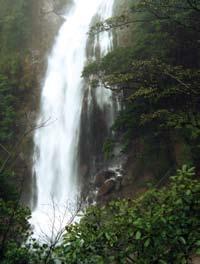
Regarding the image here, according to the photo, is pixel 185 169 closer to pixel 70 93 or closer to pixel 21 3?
pixel 70 93

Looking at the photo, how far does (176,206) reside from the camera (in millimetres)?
3285

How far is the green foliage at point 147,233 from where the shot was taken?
313 centimetres

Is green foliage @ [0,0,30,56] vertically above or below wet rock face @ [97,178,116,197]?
above

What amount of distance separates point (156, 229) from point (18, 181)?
14.5 metres

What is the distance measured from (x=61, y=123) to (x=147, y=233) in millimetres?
16189

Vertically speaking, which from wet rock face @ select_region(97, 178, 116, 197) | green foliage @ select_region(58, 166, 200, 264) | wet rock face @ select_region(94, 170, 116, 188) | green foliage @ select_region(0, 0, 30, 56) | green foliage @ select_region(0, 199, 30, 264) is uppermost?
green foliage @ select_region(0, 0, 30, 56)

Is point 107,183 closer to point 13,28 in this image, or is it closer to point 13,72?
point 13,72

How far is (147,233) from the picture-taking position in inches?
123

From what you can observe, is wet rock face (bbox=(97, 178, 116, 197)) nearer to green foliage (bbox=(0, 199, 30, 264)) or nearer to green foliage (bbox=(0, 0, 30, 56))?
green foliage (bbox=(0, 199, 30, 264))

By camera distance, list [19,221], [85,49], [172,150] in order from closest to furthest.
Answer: [19,221]
[172,150]
[85,49]

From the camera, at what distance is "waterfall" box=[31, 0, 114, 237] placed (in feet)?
55.1

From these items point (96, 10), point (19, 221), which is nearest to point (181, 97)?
point (19, 221)

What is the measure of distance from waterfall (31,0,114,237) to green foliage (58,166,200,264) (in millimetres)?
11201

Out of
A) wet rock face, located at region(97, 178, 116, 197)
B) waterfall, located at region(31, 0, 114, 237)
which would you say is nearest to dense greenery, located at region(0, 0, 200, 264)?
wet rock face, located at region(97, 178, 116, 197)
